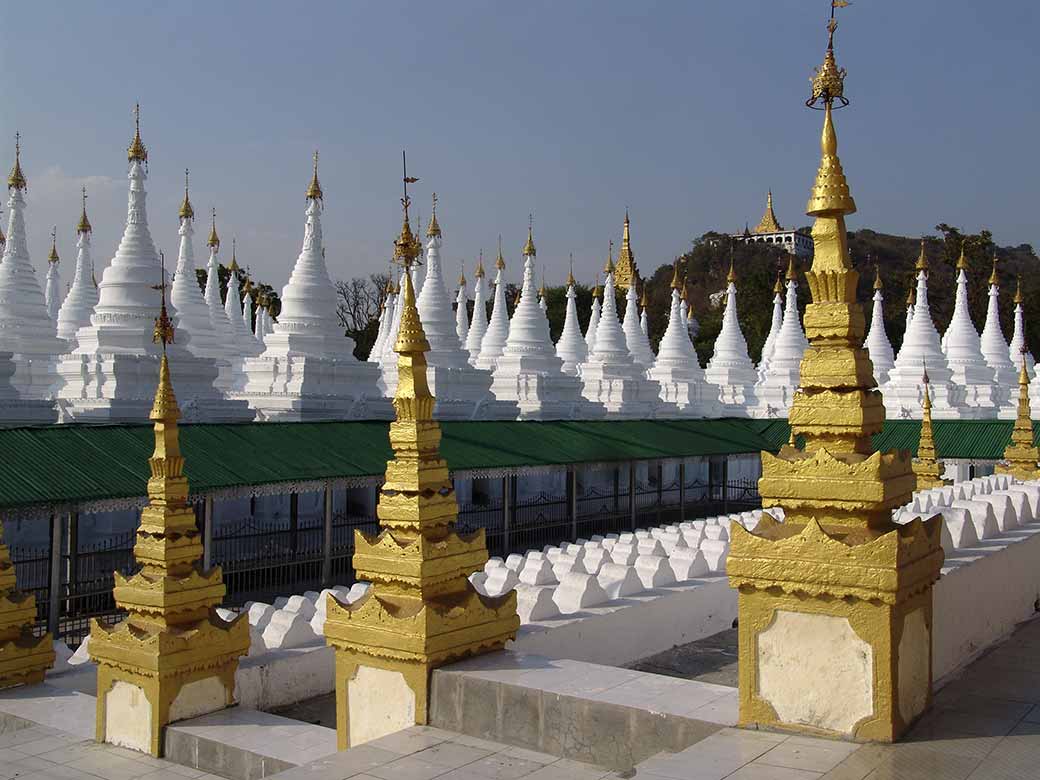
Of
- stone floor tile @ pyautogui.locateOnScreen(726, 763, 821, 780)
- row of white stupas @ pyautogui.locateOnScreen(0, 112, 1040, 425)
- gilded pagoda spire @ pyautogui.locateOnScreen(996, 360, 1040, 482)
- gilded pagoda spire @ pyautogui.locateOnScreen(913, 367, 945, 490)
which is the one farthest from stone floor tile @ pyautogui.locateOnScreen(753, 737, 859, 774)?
gilded pagoda spire @ pyautogui.locateOnScreen(996, 360, 1040, 482)

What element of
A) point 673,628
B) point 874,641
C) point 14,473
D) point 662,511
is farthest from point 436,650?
point 662,511

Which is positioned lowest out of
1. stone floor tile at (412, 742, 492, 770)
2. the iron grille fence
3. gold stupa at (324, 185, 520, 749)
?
the iron grille fence

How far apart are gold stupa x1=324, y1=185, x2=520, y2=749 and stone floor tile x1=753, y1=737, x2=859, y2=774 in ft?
8.15

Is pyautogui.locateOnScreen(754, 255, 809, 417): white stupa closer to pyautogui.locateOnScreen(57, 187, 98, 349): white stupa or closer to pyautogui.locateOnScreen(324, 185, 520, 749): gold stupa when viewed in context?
pyautogui.locateOnScreen(57, 187, 98, 349): white stupa

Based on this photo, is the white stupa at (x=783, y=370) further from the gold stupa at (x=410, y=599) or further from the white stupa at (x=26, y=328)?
the gold stupa at (x=410, y=599)

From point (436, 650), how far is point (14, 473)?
9.26m

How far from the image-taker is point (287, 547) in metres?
22.0

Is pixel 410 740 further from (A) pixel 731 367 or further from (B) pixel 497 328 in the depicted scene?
(A) pixel 731 367

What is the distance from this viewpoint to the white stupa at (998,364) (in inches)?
1383

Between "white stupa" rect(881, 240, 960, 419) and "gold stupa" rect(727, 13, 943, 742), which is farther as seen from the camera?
"white stupa" rect(881, 240, 960, 419)

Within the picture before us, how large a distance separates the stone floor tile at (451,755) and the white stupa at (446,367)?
20202 mm

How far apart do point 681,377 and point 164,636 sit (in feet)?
109

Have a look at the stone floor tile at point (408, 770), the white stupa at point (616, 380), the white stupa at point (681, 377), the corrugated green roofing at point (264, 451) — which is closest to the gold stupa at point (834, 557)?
the stone floor tile at point (408, 770)

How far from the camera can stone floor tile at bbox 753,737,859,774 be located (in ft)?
18.7
